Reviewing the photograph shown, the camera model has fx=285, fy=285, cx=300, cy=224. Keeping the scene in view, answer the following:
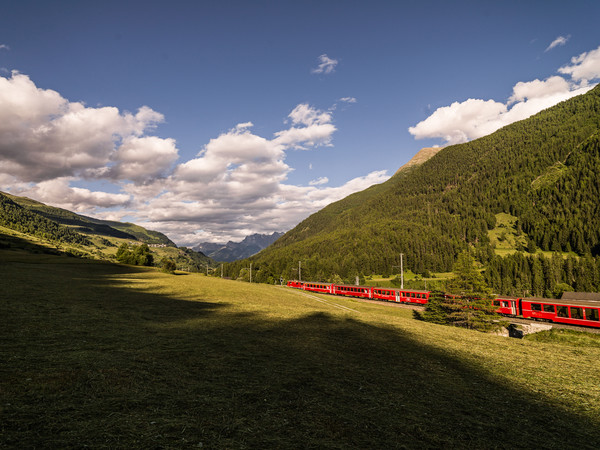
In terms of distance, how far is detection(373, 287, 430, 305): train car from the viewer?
4731 cm

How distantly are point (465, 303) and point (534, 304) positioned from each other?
8.22 m

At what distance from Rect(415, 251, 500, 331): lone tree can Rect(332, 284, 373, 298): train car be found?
13.9 meters

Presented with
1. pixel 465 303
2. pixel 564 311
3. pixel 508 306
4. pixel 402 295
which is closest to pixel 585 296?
pixel 564 311

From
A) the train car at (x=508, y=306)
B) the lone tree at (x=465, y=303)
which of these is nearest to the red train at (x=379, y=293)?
the lone tree at (x=465, y=303)

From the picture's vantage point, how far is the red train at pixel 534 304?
31250mm

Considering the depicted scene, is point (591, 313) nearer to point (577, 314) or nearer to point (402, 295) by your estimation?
point (577, 314)

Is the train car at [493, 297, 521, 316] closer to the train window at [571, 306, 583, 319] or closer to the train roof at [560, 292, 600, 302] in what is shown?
the train window at [571, 306, 583, 319]

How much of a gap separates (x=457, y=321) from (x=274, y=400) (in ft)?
128

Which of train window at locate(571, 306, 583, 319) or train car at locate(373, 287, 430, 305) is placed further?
train car at locate(373, 287, 430, 305)

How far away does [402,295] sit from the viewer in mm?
50281

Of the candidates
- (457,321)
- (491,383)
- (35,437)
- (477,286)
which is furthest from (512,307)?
(35,437)

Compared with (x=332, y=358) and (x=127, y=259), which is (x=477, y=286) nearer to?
(x=332, y=358)

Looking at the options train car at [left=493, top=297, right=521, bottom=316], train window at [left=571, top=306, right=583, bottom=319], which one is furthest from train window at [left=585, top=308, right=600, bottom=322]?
train car at [left=493, top=297, right=521, bottom=316]

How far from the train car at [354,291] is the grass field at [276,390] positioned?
43.6 m
